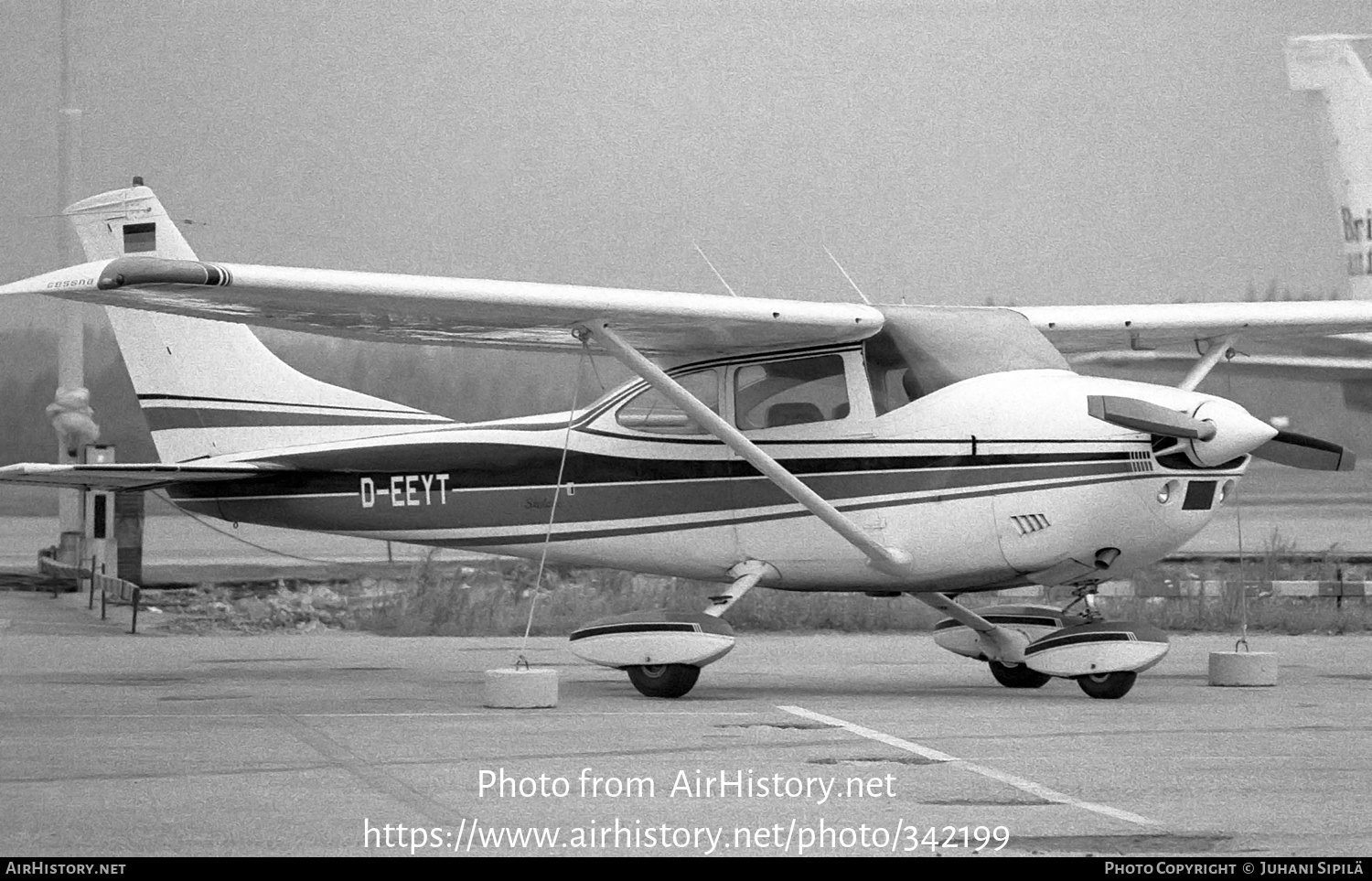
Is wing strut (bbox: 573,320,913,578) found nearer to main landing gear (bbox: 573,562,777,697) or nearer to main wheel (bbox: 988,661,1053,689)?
main landing gear (bbox: 573,562,777,697)

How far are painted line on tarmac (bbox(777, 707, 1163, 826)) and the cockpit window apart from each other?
6.62 feet

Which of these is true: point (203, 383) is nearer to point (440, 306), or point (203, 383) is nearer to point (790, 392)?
point (440, 306)

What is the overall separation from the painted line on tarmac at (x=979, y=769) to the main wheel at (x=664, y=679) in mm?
792

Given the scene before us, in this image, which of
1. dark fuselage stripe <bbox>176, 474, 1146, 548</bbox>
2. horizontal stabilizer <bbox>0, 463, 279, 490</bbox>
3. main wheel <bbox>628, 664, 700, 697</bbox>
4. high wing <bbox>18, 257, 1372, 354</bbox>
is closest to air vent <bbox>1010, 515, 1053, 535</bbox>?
dark fuselage stripe <bbox>176, 474, 1146, 548</bbox>

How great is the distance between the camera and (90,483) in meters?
11.6

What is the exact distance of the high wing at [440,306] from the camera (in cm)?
887

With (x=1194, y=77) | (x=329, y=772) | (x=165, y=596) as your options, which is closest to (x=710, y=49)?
(x=1194, y=77)

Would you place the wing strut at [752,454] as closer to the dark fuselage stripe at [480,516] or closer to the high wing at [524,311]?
the high wing at [524,311]

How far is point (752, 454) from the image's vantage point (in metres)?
9.98

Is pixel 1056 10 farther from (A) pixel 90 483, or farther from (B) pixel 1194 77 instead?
(A) pixel 90 483

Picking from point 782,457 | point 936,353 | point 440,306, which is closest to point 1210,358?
point 936,353

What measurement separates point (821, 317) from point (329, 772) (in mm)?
4230

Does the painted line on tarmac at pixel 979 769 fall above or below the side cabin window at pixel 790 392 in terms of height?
below

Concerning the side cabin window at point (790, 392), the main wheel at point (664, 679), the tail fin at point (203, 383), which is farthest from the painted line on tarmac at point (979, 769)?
the tail fin at point (203, 383)
